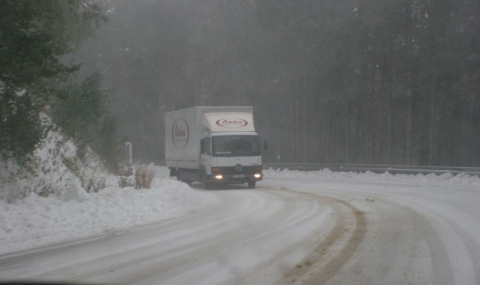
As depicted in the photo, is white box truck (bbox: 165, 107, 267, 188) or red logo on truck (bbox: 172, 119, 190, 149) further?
red logo on truck (bbox: 172, 119, 190, 149)

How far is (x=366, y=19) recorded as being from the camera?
2969 cm

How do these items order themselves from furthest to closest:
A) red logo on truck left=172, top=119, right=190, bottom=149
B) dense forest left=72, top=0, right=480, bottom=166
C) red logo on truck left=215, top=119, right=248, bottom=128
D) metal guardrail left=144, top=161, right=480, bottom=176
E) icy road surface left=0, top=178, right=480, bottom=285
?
dense forest left=72, top=0, right=480, bottom=166 → red logo on truck left=172, top=119, right=190, bottom=149 → metal guardrail left=144, top=161, right=480, bottom=176 → red logo on truck left=215, top=119, right=248, bottom=128 → icy road surface left=0, top=178, right=480, bottom=285

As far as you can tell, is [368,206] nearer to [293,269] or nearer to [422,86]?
[293,269]

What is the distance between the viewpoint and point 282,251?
7.65m

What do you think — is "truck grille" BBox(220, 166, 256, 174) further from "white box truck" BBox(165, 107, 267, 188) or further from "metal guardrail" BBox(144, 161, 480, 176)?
"metal guardrail" BBox(144, 161, 480, 176)

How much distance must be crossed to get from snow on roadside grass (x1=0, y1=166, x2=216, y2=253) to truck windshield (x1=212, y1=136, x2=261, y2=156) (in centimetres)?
619

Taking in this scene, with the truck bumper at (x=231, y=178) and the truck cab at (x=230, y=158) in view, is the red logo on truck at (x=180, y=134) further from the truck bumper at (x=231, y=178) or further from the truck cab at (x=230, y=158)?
the truck bumper at (x=231, y=178)

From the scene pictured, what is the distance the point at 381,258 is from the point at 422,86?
26.9 meters

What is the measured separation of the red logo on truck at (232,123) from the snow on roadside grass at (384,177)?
7.04 metres

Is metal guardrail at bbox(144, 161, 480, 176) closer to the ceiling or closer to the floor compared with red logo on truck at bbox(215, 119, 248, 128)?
closer to the floor

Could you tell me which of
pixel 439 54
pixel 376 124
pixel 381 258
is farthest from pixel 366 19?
pixel 381 258

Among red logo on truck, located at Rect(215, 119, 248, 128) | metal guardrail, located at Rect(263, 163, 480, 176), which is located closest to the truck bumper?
red logo on truck, located at Rect(215, 119, 248, 128)

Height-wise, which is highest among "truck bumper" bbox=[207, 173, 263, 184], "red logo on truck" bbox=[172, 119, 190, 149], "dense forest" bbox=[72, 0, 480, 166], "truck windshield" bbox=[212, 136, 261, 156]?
"dense forest" bbox=[72, 0, 480, 166]

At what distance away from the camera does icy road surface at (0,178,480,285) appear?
625 cm
